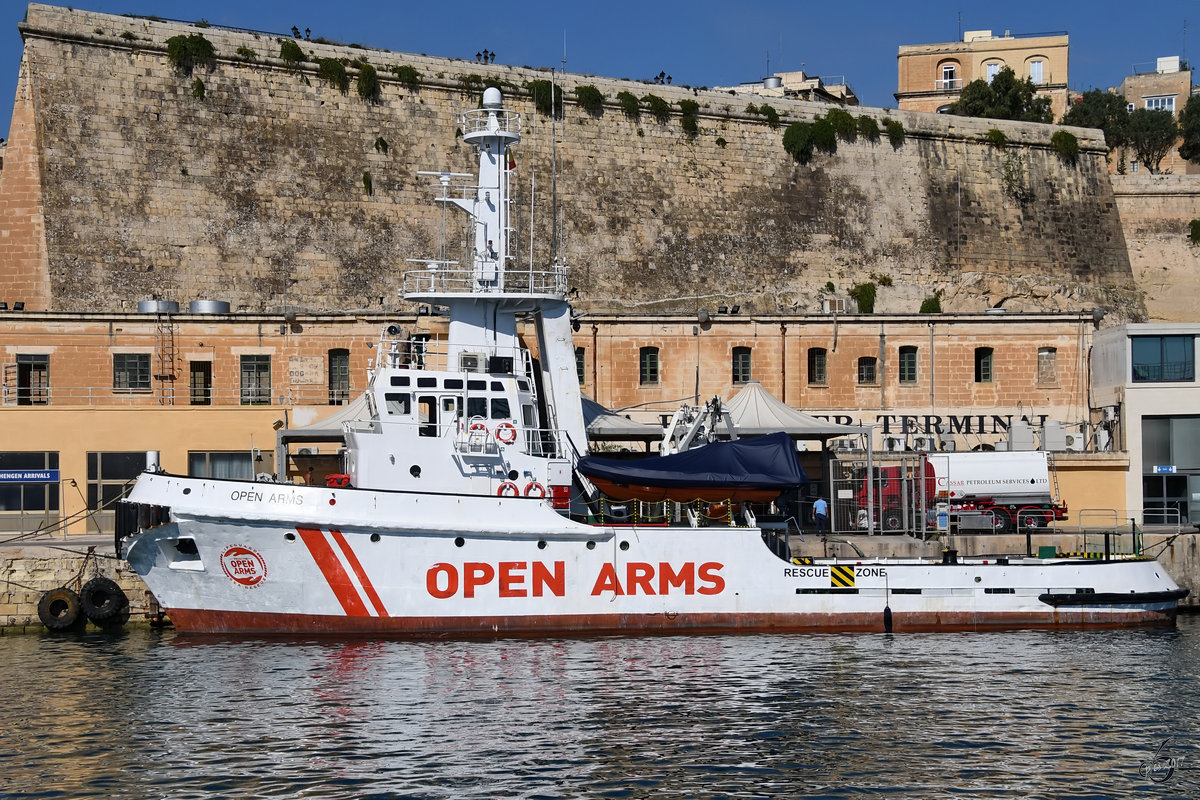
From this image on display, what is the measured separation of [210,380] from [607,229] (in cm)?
1679

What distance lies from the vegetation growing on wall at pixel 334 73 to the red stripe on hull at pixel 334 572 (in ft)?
85.9

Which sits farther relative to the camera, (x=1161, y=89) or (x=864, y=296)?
(x=1161, y=89)

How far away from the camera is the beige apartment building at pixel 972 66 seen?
3201 inches

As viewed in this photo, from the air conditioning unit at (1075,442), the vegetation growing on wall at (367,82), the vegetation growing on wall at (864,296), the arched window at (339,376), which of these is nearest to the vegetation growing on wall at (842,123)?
the vegetation growing on wall at (864,296)

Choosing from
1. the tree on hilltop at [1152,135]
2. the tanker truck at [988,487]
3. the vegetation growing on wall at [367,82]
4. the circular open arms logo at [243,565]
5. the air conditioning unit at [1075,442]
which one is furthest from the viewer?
the tree on hilltop at [1152,135]

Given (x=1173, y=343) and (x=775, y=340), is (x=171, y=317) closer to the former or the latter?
(x=775, y=340)

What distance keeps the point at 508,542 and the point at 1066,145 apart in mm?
42043

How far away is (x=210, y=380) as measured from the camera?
36.8m

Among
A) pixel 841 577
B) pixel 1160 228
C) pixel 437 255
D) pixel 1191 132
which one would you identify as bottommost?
pixel 841 577

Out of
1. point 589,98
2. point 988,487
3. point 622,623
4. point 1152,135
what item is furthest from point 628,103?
point 1152,135

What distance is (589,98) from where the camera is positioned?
48.8 m

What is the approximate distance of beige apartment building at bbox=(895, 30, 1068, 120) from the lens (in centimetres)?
8131

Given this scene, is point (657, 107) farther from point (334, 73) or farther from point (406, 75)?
point (334, 73)

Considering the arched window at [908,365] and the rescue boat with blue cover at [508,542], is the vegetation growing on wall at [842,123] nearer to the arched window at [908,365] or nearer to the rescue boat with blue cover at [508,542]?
the arched window at [908,365]
